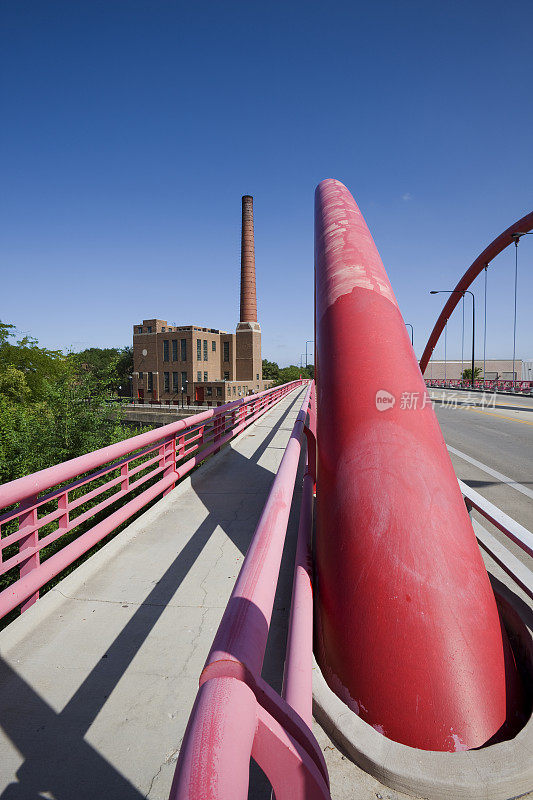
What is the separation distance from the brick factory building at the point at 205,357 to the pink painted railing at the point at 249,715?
57.3m

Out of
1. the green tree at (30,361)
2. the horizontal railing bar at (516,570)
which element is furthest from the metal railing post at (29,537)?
the green tree at (30,361)

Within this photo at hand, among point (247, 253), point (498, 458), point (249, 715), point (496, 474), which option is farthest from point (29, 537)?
point (247, 253)

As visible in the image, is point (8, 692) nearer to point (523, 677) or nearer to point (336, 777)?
point (336, 777)

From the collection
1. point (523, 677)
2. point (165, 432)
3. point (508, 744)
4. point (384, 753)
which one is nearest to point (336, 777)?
point (384, 753)

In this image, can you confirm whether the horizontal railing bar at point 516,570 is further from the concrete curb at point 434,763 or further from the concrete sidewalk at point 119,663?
the concrete sidewalk at point 119,663

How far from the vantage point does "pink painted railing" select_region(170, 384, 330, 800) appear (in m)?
0.76

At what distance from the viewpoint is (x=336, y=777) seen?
187 cm

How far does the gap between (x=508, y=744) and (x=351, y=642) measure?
0.74 meters

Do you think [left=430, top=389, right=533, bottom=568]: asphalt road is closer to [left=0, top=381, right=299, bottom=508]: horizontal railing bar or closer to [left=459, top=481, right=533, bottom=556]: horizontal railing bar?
[left=459, top=481, right=533, bottom=556]: horizontal railing bar

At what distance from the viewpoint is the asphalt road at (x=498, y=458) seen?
657cm

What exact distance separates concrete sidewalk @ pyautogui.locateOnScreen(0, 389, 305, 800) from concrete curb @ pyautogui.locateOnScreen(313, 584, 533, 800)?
0.43 metres

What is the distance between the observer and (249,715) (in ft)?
2.94

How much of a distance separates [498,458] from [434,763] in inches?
370

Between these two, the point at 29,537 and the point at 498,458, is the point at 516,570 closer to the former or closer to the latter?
the point at 29,537
